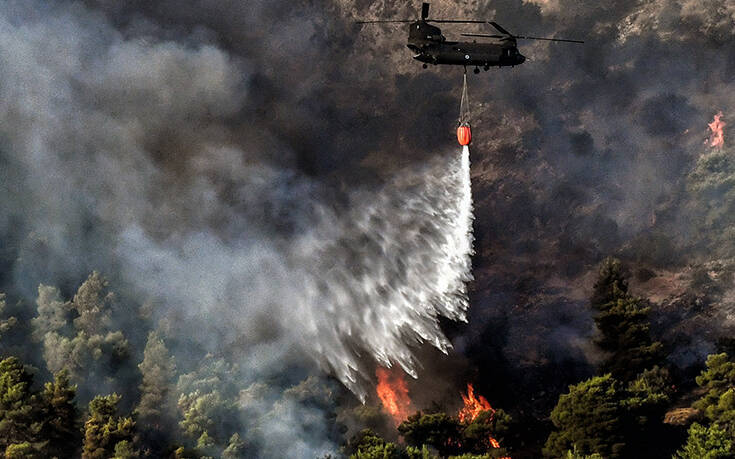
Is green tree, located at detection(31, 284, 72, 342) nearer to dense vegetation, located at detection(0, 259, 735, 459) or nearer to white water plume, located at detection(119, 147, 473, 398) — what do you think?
dense vegetation, located at detection(0, 259, 735, 459)

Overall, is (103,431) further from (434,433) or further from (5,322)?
(434,433)

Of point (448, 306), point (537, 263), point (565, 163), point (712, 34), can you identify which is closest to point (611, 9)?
point (712, 34)

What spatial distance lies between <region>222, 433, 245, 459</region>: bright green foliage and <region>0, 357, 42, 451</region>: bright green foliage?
12406mm

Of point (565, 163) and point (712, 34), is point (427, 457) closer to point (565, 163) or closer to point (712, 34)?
point (565, 163)

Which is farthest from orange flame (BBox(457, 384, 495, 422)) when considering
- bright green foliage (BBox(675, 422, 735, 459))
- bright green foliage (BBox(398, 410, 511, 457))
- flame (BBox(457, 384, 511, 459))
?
bright green foliage (BBox(675, 422, 735, 459))

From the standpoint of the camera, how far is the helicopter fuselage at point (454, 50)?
77.9 metres

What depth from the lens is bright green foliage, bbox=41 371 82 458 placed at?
77.3m

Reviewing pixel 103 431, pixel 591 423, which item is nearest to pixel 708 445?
pixel 591 423

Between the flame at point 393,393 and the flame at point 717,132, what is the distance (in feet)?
145

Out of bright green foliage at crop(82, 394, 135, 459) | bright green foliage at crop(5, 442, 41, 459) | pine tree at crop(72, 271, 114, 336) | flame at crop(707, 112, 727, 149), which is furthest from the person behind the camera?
flame at crop(707, 112, 727, 149)

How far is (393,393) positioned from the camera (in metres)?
95.0

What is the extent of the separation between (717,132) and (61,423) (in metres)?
73.6

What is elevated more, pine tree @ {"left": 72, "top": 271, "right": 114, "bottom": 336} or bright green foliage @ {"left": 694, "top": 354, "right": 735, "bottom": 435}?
pine tree @ {"left": 72, "top": 271, "right": 114, "bottom": 336}

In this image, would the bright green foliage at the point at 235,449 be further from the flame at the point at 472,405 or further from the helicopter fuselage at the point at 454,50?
the helicopter fuselage at the point at 454,50
